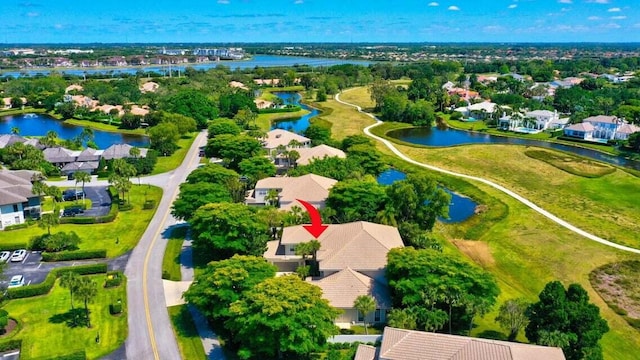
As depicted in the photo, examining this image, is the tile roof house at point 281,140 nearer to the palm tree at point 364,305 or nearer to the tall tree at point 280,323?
the palm tree at point 364,305

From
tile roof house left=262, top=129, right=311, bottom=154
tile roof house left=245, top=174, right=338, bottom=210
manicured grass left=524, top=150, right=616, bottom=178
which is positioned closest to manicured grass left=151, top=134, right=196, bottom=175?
tile roof house left=262, top=129, right=311, bottom=154

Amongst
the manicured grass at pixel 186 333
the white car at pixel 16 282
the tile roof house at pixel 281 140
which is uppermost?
the tile roof house at pixel 281 140

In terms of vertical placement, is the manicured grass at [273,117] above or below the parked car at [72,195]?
above

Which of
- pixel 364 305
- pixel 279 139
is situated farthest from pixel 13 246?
pixel 279 139

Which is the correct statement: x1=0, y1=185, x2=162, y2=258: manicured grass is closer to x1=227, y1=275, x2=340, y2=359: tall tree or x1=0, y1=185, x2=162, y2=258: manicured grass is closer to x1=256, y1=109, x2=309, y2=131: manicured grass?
x1=227, y1=275, x2=340, y2=359: tall tree

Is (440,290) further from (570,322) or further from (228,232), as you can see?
(228,232)

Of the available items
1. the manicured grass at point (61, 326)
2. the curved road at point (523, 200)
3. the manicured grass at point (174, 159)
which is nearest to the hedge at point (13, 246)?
the manicured grass at point (61, 326)
